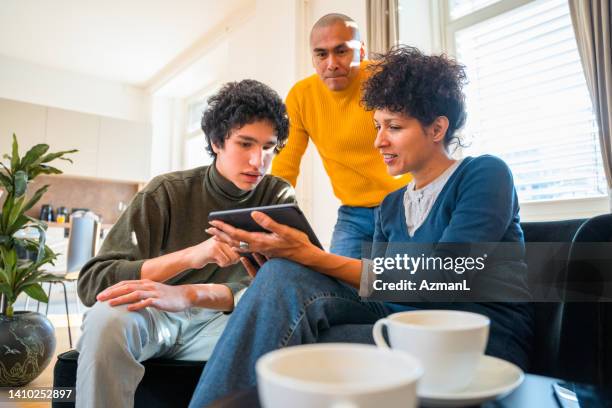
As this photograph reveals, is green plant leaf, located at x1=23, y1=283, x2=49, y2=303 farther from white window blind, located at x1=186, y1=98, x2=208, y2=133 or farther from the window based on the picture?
white window blind, located at x1=186, y1=98, x2=208, y2=133

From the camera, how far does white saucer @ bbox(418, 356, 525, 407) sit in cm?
41

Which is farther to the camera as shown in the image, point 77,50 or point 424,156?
point 77,50

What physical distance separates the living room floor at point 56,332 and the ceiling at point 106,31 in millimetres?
2873

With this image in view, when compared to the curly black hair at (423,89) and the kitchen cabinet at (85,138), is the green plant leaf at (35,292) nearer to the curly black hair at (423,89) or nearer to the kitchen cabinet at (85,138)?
the curly black hair at (423,89)

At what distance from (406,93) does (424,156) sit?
0.54 feet

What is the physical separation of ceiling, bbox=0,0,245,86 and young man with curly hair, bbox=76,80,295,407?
11.6ft

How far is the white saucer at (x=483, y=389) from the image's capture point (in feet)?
1.34

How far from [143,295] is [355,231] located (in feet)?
2.82

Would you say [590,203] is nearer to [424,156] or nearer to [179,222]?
[424,156]

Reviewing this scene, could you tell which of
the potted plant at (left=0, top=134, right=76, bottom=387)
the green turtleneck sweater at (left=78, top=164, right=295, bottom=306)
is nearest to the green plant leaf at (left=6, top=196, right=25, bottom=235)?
the potted plant at (left=0, top=134, right=76, bottom=387)

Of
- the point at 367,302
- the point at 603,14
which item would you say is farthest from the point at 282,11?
the point at 367,302

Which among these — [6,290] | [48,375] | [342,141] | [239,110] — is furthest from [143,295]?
[48,375]

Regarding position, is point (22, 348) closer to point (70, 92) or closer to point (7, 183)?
point (7, 183)

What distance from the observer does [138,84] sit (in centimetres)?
650
